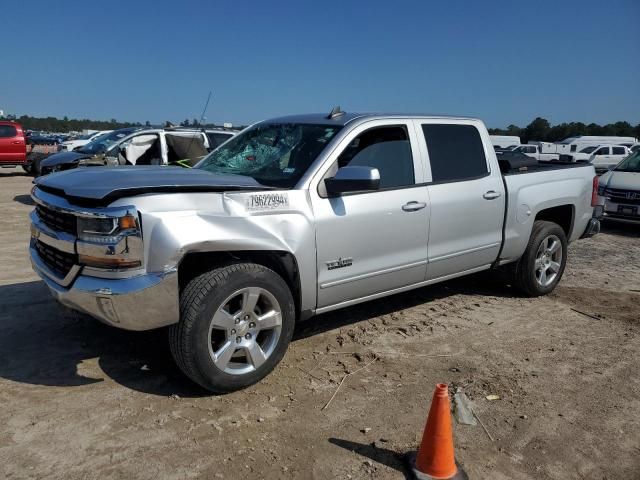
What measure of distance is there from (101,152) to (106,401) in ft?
33.1

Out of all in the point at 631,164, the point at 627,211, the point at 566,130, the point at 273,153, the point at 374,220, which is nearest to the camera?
the point at 374,220

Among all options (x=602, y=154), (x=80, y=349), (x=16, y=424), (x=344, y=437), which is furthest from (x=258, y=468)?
(x=602, y=154)

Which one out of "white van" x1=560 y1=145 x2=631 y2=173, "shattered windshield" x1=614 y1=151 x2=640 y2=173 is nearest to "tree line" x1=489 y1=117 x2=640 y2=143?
"white van" x1=560 y1=145 x2=631 y2=173

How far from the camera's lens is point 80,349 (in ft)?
13.6

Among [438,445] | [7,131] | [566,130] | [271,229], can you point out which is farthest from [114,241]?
[566,130]

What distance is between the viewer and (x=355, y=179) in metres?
3.76

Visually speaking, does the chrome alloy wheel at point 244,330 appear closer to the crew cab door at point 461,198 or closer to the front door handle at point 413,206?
the front door handle at point 413,206

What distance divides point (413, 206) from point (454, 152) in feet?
2.98

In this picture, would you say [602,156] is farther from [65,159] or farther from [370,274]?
[370,274]

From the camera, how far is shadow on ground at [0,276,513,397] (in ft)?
12.2

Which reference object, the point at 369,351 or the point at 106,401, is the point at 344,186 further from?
the point at 106,401

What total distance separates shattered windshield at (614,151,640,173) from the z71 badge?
9890 mm

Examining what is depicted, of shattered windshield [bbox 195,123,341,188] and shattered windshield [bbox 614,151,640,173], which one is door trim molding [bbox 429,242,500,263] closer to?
shattered windshield [bbox 195,123,341,188]

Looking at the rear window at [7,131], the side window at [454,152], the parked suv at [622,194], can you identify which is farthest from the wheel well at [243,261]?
the rear window at [7,131]
